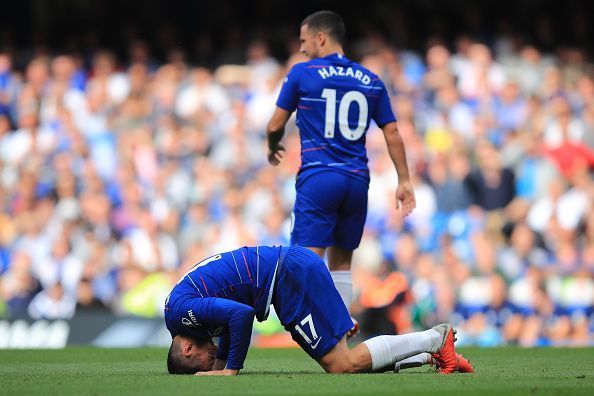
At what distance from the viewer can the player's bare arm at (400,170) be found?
934 centimetres

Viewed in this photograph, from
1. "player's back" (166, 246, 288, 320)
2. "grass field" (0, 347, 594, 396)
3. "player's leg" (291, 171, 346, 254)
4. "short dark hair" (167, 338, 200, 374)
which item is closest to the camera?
"grass field" (0, 347, 594, 396)

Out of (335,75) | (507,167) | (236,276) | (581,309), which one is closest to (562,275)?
(581,309)

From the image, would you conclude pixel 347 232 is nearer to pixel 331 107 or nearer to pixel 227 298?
pixel 331 107

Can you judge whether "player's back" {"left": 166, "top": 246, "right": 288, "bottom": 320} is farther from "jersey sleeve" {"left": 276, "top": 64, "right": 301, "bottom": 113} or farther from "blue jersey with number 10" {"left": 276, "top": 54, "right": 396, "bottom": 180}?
"jersey sleeve" {"left": 276, "top": 64, "right": 301, "bottom": 113}

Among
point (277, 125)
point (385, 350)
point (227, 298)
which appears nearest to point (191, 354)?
point (227, 298)

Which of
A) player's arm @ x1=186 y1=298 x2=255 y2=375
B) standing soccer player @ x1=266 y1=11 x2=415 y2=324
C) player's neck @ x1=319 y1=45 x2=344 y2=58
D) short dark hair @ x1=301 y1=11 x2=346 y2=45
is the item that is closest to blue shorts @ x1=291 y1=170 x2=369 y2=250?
standing soccer player @ x1=266 y1=11 x2=415 y2=324

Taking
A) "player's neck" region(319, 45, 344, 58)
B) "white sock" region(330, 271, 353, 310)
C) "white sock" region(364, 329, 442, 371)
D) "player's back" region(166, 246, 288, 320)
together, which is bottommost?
"white sock" region(364, 329, 442, 371)

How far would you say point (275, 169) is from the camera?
1820 centimetres

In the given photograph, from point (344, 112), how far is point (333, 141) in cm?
25

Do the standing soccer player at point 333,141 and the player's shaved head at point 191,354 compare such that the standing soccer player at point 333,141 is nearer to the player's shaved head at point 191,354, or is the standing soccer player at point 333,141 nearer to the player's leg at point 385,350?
the player's leg at point 385,350

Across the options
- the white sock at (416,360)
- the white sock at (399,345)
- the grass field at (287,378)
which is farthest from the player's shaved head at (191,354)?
the white sock at (416,360)

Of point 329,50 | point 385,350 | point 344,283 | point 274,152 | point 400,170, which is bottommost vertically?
point 385,350

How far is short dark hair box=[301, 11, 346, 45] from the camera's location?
9539 millimetres

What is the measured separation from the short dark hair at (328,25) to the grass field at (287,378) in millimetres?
2724
